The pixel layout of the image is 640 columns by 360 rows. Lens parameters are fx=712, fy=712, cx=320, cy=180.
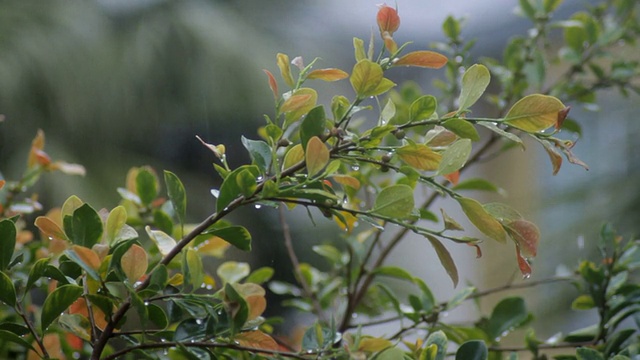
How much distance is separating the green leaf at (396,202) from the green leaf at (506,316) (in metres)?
0.22

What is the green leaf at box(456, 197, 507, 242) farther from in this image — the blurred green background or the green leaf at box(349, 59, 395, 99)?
the blurred green background

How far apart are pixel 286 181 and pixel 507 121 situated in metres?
0.11

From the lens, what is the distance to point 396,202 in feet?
1.05

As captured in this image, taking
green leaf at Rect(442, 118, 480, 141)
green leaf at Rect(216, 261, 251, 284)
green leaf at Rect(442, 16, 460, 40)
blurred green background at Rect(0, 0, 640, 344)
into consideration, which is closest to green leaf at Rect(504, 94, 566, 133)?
green leaf at Rect(442, 118, 480, 141)

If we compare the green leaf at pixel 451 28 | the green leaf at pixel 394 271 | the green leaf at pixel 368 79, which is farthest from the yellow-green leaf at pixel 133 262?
the green leaf at pixel 451 28

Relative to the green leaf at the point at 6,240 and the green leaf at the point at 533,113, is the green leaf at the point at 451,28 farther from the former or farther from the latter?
the green leaf at the point at 6,240

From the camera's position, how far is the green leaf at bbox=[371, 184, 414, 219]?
0.32 meters

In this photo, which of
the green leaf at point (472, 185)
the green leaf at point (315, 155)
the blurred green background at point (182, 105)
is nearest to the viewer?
the green leaf at point (315, 155)

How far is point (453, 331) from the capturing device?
0.49 metres

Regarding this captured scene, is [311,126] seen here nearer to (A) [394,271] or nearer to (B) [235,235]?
(B) [235,235]

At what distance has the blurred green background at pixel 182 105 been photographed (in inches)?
66.7

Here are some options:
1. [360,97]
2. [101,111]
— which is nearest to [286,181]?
[360,97]

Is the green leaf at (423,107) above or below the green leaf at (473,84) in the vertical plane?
below

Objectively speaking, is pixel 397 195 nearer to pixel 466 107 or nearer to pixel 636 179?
pixel 466 107
